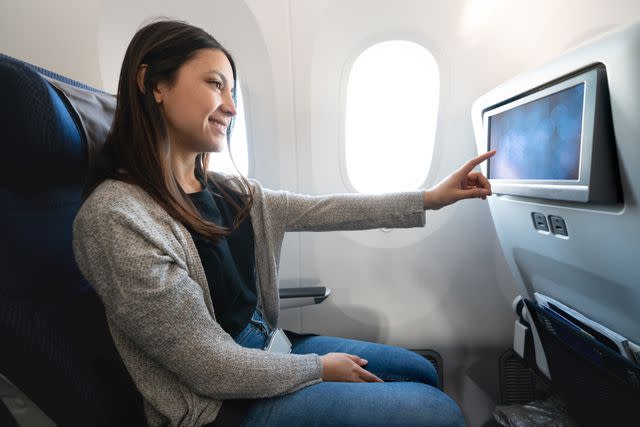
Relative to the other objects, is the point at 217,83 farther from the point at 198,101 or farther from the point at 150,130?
the point at 150,130

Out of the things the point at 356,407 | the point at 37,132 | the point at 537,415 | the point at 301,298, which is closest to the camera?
the point at 37,132

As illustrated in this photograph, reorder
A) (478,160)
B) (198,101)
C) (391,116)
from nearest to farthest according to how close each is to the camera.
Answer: (198,101)
(478,160)
(391,116)

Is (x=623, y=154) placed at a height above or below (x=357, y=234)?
above

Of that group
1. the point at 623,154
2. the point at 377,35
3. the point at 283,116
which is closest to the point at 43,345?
the point at 623,154

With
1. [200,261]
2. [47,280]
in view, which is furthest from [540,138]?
[47,280]

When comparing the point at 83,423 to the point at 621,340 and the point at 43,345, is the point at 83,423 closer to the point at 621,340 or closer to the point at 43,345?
the point at 43,345

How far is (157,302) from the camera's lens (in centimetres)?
74

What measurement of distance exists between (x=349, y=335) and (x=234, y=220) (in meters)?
1.15

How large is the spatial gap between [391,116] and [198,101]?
3.79 ft

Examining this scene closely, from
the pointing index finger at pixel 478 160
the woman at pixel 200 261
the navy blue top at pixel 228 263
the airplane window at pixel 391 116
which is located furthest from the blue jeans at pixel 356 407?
the airplane window at pixel 391 116

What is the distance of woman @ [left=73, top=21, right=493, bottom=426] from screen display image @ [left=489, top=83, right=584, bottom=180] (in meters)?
0.07

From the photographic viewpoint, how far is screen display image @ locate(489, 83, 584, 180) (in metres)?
0.83

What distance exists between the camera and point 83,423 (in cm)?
76

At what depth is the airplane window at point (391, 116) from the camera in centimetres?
179
